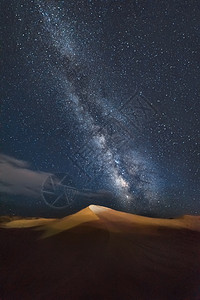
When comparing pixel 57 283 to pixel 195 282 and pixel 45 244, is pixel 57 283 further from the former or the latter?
pixel 195 282

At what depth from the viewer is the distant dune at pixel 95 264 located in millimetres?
3955

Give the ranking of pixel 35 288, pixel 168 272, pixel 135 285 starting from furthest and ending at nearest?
pixel 168 272 < pixel 135 285 < pixel 35 288

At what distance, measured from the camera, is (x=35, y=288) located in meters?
3.98

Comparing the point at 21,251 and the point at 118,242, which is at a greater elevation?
the point at 118,242

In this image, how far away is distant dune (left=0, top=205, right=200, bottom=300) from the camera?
3955 mm

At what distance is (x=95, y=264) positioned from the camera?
16.7 ft

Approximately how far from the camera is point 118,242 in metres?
6.81

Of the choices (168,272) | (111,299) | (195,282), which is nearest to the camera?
(111,299)

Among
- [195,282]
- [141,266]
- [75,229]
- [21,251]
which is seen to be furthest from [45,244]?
[195,282]

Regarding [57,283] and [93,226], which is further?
[93,226]

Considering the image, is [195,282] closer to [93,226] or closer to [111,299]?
[111,299]

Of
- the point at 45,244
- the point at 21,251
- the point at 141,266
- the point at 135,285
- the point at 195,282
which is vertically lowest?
the point at 21,251

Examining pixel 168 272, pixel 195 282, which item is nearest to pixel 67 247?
pixel 168 272

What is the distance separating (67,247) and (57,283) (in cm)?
203
